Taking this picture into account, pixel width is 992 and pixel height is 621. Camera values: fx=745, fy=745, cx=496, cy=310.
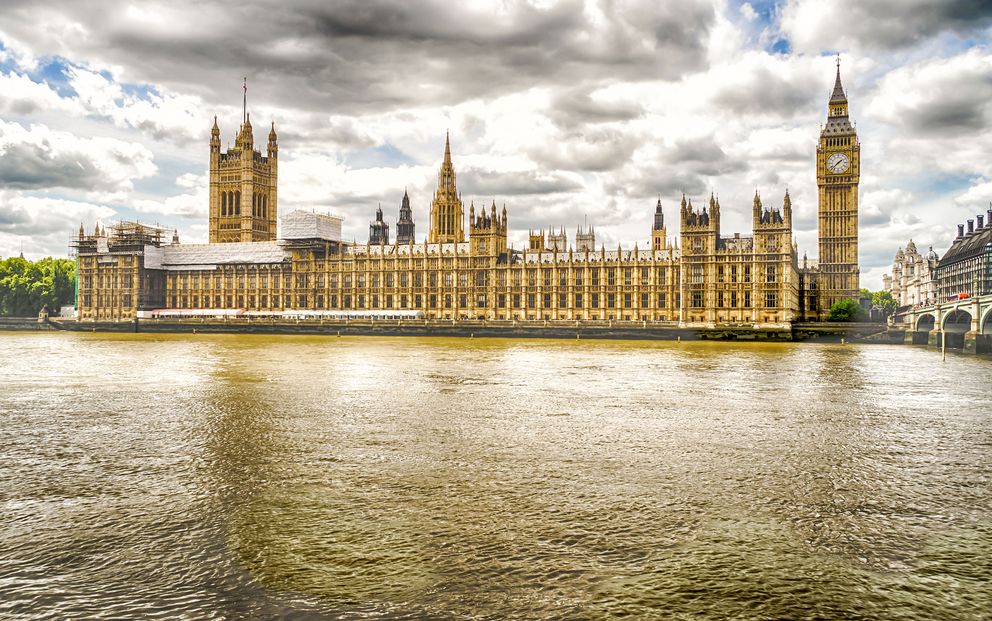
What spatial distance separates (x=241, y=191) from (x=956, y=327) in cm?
12059

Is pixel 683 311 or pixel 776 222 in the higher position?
pixel 776 222

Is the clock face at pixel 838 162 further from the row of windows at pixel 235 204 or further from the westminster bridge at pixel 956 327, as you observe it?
the row of windows at pixel 235 204

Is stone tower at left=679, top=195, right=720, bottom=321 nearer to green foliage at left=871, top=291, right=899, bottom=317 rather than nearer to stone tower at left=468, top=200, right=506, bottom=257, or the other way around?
stone tower at left=468, top=200, right=506, bottom=257

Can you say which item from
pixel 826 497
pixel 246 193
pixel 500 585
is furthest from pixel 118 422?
pixel 246 193

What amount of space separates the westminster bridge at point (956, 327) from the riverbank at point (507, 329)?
3.09 m

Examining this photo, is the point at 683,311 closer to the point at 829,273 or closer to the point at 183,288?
the point at 829,273

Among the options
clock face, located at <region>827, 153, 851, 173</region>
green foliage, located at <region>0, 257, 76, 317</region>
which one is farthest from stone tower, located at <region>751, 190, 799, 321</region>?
green foliage, located at <region>0, 257, 76, 317</region>

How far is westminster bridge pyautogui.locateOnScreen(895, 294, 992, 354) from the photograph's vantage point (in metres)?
57.2

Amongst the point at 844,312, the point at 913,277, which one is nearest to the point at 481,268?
the point at 844,312

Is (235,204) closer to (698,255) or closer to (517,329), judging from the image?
(517,329)

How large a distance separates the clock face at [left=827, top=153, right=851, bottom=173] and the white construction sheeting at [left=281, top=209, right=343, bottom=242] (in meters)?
77.2

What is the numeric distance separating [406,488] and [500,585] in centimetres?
462

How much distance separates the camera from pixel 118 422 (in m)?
20.4

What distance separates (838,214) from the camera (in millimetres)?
106062
